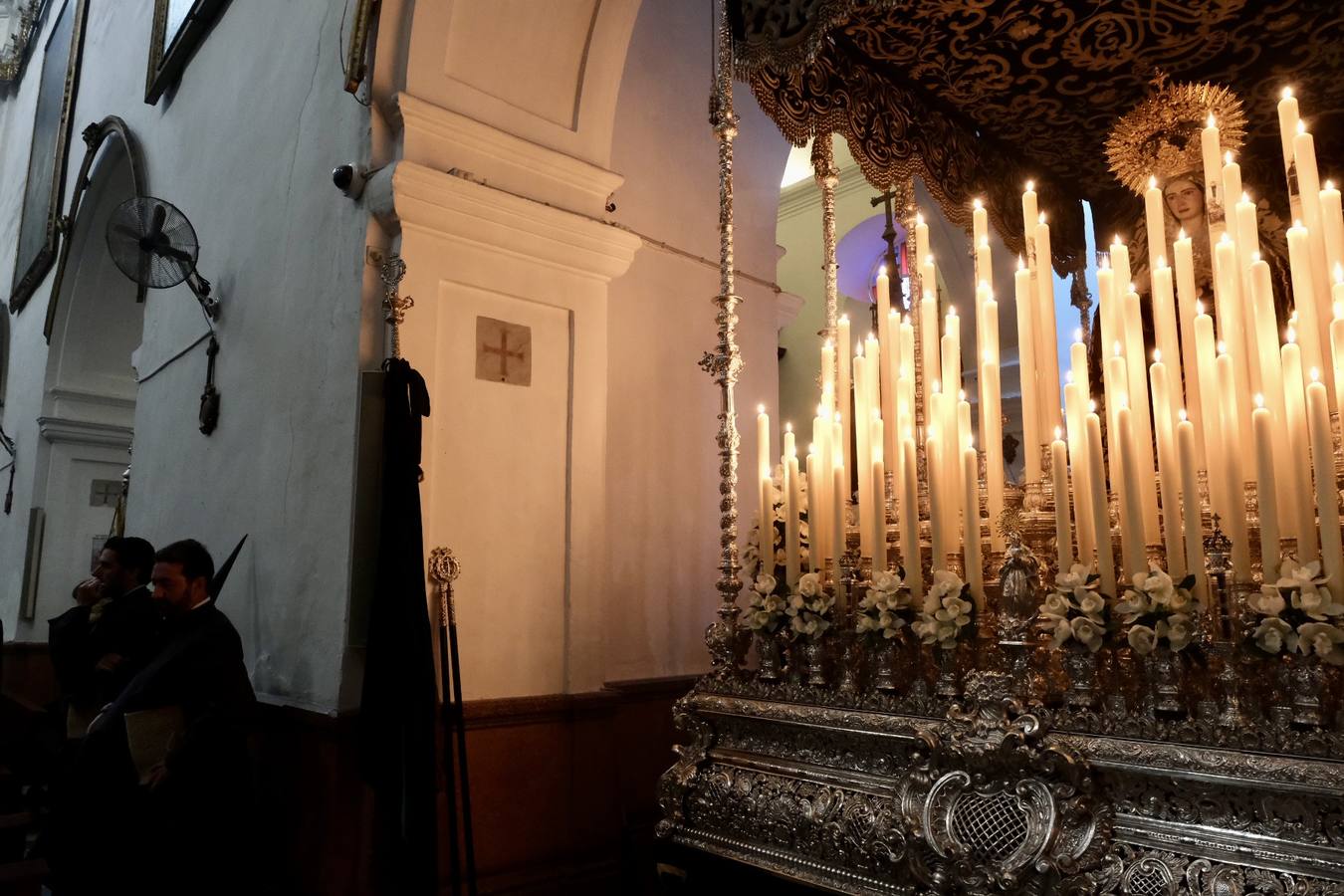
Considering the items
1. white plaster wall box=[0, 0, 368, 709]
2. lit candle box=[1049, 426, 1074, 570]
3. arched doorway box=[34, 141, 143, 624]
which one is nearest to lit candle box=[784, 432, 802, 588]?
lit candle box=[1049, 426, 1074, 570]

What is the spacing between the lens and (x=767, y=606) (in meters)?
2.96

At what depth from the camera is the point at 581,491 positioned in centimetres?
396

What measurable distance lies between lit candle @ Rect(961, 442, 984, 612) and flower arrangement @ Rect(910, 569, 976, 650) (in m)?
0.03

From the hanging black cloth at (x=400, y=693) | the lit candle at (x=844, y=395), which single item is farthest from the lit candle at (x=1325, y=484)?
the hanging black cloth at (x=400, y=693)

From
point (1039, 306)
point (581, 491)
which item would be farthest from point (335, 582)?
point (1039, 306)

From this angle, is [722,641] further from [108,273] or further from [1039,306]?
[108,273]

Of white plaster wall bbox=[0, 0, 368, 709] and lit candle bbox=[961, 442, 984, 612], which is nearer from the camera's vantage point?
lit candle bbox=[961, 442, 984, 612]

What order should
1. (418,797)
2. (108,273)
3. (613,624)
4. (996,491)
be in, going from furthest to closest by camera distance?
(108,273) < (613,624) < (418,797) < (996,491)

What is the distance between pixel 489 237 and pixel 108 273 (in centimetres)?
696

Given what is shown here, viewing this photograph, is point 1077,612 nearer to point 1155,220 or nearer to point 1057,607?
point 1057,607

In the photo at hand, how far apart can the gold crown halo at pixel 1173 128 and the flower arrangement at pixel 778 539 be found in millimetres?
1555

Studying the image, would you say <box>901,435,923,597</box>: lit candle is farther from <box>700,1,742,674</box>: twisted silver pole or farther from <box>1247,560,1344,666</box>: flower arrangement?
<box>1247,560,1344,666</box>: flower arrangement

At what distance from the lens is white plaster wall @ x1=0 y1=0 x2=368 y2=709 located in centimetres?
377

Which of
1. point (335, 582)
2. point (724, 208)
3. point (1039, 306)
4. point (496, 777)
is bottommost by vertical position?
point (496, 777)
